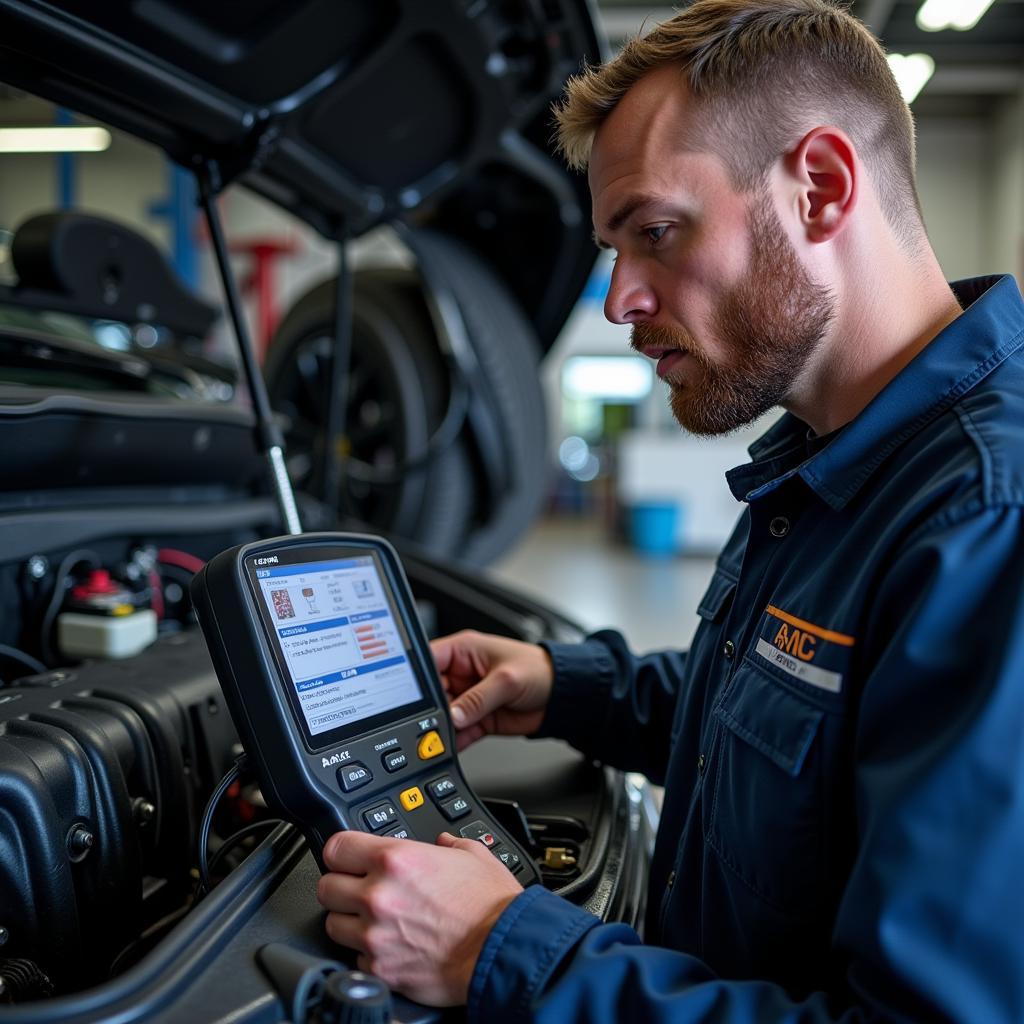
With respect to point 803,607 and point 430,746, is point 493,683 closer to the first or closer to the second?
point 430,746

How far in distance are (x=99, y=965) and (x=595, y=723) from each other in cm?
55

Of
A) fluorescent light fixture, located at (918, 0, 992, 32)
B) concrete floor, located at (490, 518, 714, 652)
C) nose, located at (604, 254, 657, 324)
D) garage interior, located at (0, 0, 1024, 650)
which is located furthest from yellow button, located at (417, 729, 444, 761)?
fluorescent light fixture, located at (918, 0, 992, 32)

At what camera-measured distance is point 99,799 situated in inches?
32.2

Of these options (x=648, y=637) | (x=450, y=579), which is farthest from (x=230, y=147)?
(x=648, y=637)

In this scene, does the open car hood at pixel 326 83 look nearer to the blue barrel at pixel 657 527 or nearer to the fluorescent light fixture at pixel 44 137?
the blue barrel at pixel 657 527

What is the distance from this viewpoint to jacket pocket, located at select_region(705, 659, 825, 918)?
669 mm

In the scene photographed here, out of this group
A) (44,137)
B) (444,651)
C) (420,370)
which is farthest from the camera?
(44,137)

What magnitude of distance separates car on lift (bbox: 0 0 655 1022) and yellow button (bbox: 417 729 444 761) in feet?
0.37

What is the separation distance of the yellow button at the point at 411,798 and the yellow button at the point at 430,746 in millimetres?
37

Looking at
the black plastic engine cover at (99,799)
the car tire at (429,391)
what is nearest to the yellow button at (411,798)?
the black plastic engine cover at (99,799)

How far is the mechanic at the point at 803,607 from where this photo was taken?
543 millimetres

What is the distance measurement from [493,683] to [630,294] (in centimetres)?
45

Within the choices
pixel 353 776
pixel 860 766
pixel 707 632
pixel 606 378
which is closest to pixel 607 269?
pixel 606 378

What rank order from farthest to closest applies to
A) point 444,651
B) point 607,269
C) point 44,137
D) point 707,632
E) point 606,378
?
point 606,378, point 607,269, point 44,137, point 444,651, point 707,632
